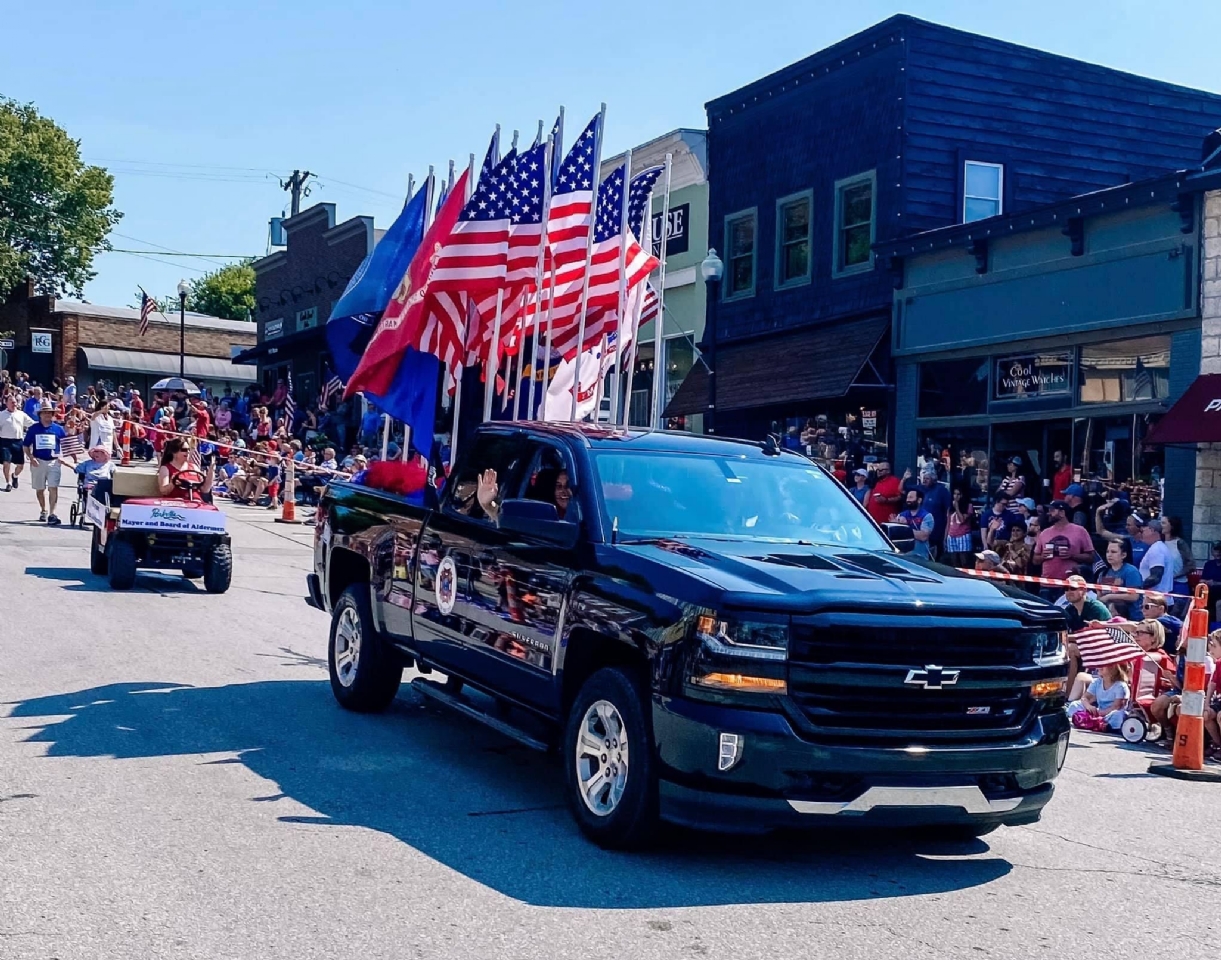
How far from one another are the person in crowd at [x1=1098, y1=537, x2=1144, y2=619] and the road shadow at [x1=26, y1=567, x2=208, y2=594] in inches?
368

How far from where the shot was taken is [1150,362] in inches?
685

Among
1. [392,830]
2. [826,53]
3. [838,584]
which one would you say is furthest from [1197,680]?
[826,53]

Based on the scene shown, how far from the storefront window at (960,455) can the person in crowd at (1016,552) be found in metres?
3.88

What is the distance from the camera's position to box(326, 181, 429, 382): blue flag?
47.5 ft

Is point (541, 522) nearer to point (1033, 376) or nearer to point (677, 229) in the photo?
point (1033, 376)

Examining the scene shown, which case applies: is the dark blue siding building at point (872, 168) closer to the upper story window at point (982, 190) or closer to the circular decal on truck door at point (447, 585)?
the upper story window at point (982, 190)

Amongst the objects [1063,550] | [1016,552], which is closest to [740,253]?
[1016,552]

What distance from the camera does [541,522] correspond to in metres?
6.95

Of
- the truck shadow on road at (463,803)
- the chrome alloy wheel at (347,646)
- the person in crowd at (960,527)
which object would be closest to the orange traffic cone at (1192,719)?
the truck shadow on road at (463,803)

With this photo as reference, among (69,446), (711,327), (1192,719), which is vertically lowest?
(1192,719)

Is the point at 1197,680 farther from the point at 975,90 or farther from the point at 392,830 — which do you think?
the point at 975,90

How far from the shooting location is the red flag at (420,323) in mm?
12930

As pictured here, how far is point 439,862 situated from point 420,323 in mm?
7667

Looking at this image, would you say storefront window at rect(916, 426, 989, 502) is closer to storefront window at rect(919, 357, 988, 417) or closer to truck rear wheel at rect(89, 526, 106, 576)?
storefront window at rect(919, 357, 988, 417)
